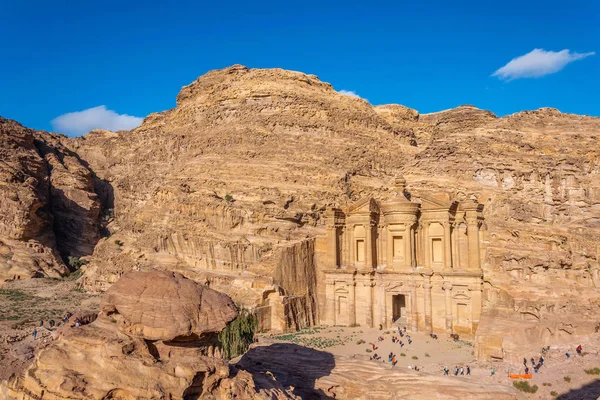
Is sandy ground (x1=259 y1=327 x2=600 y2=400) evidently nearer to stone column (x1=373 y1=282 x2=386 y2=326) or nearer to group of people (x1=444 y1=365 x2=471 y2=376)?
group of people (x1=444 y1=365 x2=471 y2=376)

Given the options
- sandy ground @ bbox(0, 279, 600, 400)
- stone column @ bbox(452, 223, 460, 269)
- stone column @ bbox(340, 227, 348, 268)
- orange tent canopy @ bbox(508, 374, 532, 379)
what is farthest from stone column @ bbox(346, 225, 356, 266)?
orange tent canopy @ bbox(508, 374, 532, 379)

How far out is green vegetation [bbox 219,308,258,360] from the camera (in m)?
23.2

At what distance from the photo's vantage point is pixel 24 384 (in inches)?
345

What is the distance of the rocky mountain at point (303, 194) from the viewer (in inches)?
1011

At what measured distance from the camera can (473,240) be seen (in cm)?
2912

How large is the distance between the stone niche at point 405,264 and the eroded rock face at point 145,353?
68.2 feet

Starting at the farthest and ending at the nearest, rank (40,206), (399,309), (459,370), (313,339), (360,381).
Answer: (40,206)
(399,309)
(313,339)
(459,370)
(360,381)

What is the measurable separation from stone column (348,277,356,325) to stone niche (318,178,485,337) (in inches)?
2.5

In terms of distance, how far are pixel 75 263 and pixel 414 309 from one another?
4151 cm

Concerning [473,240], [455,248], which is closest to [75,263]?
[455,248]

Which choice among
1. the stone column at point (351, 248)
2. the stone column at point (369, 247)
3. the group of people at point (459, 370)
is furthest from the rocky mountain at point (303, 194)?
the stone column at point (369, 247)

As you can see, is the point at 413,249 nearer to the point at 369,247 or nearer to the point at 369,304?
→ the point at 369,247

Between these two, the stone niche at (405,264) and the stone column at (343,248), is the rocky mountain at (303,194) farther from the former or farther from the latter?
the stone column at (343,248)

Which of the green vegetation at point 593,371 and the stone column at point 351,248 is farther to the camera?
the stone column at point 351,248
